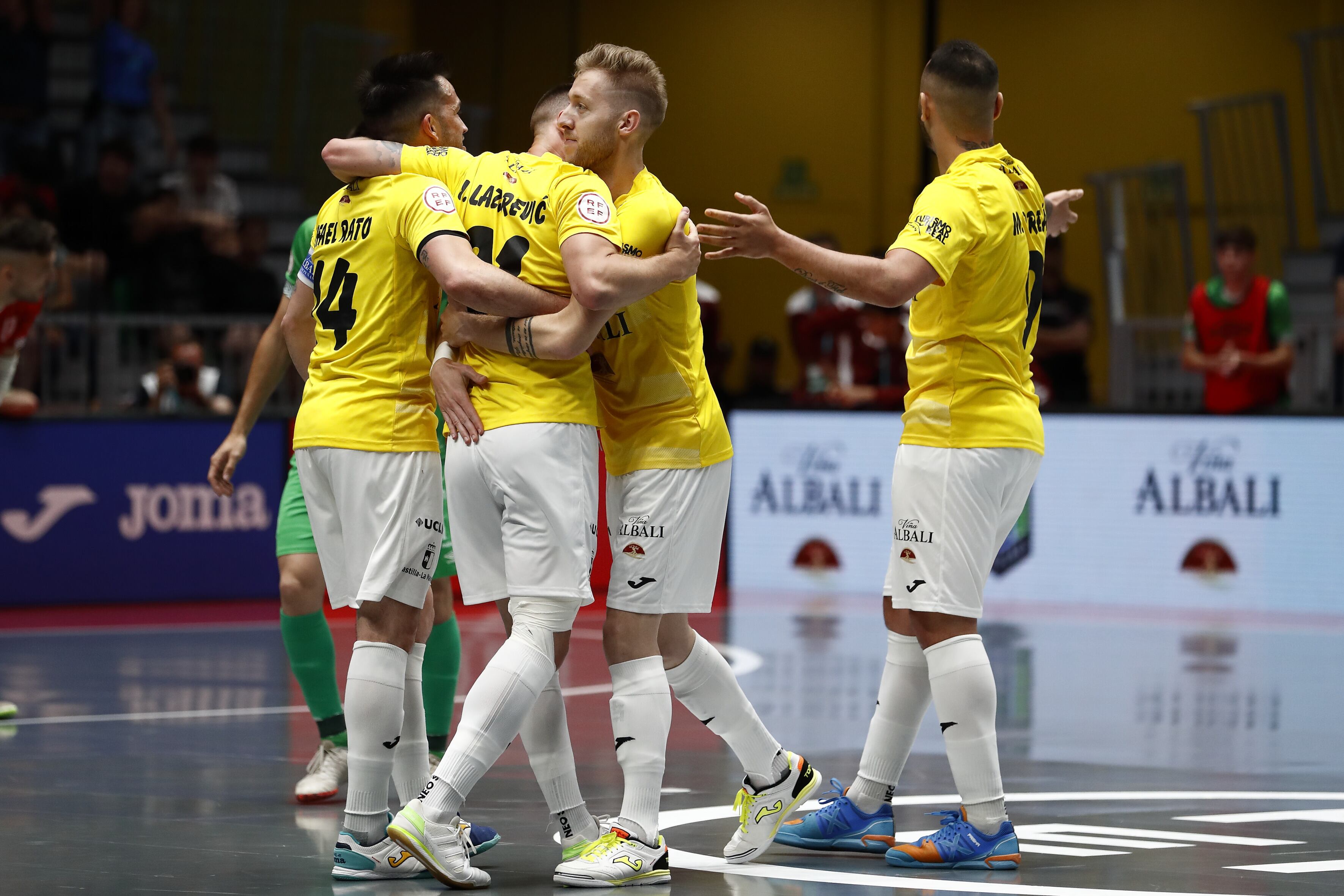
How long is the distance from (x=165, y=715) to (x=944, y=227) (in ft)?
14.7

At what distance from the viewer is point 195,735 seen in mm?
7375

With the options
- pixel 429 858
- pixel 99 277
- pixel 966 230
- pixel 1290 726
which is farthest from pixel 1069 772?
pixel 99 277

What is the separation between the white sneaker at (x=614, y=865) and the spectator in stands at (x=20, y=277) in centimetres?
489

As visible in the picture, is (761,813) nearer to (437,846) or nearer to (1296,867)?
(437,846)

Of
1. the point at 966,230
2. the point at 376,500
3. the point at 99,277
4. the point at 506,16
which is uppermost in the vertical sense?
the point at 506,16

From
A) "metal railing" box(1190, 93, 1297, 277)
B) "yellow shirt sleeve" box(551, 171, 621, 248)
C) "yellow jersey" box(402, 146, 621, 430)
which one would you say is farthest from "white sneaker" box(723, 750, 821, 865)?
"metal railing" box(1190, 93, 1297, 277)

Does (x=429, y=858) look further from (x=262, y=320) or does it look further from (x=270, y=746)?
(x=262, y=320)

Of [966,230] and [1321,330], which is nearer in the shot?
[966,230]

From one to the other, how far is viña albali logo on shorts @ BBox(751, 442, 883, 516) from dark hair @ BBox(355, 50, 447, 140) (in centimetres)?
813

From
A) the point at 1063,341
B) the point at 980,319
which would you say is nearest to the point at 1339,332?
the point at 1063,341

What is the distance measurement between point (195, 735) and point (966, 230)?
13.1 ft

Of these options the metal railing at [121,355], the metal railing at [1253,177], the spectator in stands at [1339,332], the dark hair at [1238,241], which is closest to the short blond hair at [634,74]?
the metal railing at [121,355]

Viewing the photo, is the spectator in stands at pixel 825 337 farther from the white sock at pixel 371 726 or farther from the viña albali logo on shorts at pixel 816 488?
the white sock at pixel 371 726

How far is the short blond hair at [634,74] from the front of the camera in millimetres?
4789
